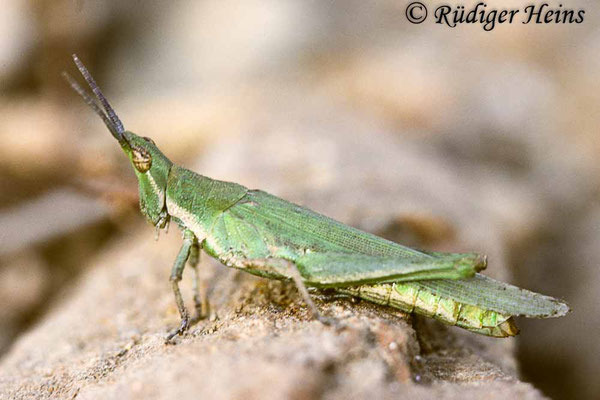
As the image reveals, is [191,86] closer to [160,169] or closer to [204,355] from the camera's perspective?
[160,169]

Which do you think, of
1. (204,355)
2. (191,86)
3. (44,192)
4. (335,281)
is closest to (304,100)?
(191,86)

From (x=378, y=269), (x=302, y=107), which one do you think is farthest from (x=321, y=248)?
(x=302, y=107)

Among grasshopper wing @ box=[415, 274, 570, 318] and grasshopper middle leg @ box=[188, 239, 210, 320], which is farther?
grasshopper middle leg @ box=[188, 239, 210, 320]

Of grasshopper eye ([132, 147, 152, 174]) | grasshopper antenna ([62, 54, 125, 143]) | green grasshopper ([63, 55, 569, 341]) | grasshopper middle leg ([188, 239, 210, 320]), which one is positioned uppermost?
grasshopper antenna ([62, 54, 125, 143])

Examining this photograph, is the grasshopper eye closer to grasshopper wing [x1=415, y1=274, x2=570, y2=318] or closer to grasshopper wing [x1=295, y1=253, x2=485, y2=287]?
grasshopper wing [x1=295, y1=253, x2=485, y2=287]

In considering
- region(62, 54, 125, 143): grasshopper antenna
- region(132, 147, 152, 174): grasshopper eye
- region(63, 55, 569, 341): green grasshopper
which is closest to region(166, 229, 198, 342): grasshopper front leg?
region(63, 55, 569, 341): green grasshopper

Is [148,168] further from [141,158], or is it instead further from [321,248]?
[321,248]

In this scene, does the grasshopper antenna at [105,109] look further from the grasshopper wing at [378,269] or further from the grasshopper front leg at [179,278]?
the grasshopper wing at [378,269]

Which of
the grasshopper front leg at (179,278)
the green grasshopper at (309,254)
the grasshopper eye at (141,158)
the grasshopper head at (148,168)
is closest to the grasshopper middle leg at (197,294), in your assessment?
the green grasshopper at (309,254)
